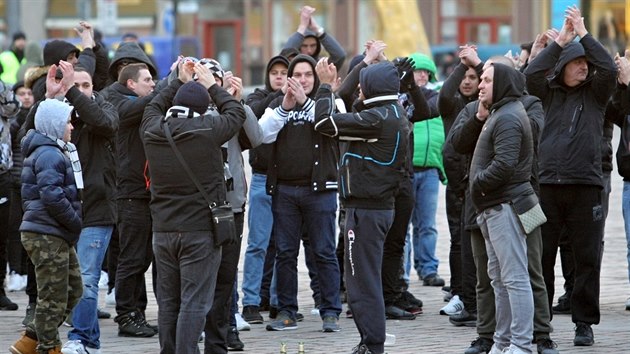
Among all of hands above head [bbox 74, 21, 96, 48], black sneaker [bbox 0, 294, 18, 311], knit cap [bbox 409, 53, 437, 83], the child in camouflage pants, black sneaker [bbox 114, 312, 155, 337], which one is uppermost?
hands above head [bbox 74, 21, 96, 48]

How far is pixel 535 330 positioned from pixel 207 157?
2.73 meters

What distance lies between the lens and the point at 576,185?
10.3 m

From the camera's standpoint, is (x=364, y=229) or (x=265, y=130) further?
(x=265, y=130)

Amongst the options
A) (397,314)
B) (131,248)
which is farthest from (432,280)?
(131,248)

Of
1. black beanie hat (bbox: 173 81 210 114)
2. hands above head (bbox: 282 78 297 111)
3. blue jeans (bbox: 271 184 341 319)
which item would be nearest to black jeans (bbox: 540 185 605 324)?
blue jeans (bbox: 271 184 341 319)

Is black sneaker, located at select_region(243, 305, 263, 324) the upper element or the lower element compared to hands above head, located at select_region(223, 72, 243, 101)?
lower

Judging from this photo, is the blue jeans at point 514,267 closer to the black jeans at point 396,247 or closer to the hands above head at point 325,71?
the hands above head at point 325,71

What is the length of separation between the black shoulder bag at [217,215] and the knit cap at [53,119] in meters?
1.04

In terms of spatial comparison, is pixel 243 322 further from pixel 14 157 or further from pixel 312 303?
pixel 14 157

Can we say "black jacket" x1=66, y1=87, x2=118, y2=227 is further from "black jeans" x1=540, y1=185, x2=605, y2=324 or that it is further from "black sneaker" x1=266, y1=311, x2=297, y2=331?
"black jeans" x1=540, y1=185, x2=605, y2=324

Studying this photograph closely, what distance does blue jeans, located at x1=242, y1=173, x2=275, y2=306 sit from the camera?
11438 mm

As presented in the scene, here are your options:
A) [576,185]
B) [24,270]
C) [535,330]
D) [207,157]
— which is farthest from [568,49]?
[24,270]

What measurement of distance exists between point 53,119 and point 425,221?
506 centimetres

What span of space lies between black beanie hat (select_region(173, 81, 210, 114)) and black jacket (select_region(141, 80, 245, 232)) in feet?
0.25
